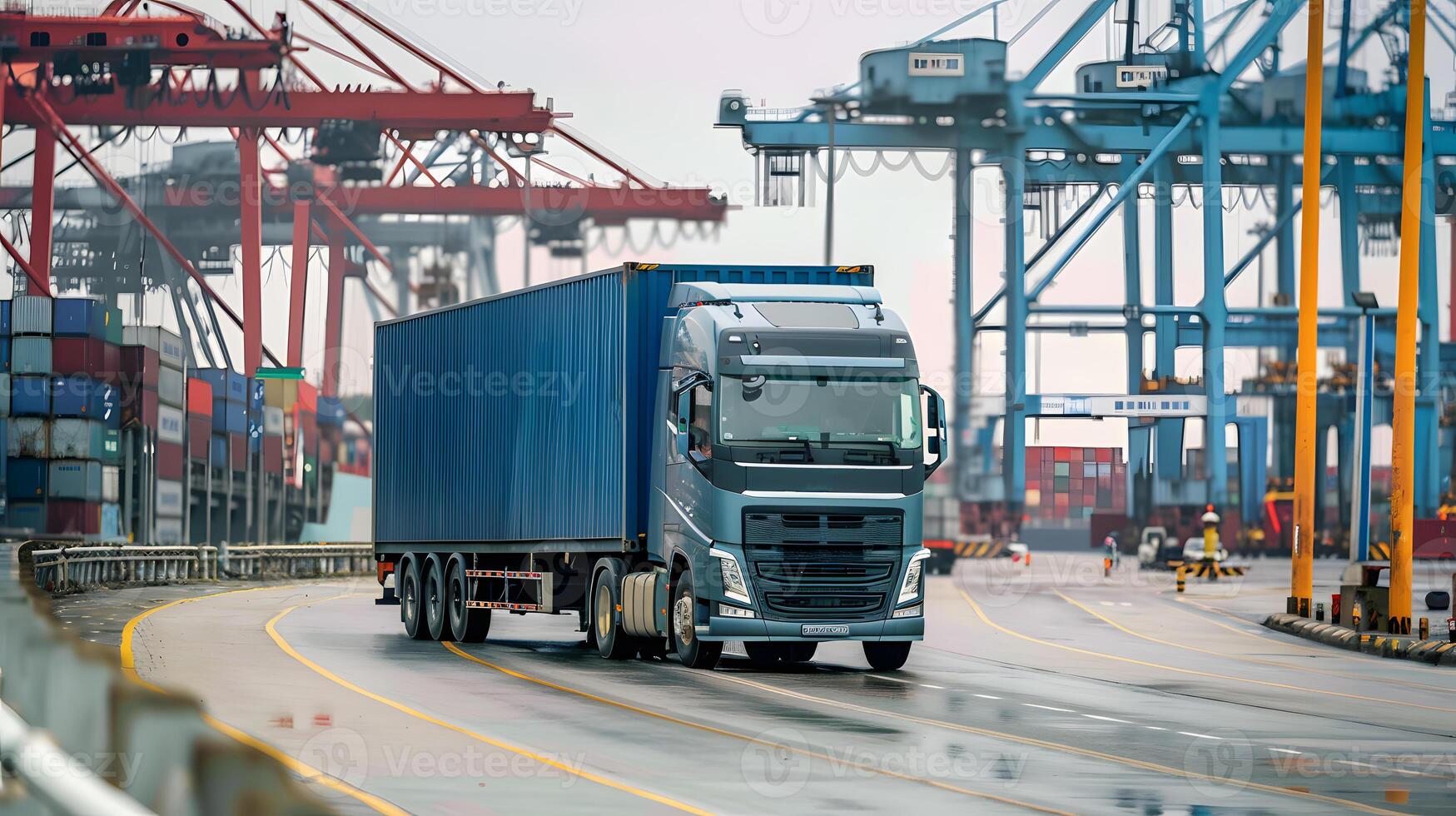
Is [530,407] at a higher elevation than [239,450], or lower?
higher

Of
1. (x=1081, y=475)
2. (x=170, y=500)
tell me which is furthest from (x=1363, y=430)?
(x=170, y=500)

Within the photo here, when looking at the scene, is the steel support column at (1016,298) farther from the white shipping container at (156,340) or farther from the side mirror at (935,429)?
the side mirror at (935,429)

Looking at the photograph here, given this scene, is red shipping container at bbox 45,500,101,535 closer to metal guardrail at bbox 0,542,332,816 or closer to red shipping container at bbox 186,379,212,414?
red shipping container at bbox 186,379,212,414

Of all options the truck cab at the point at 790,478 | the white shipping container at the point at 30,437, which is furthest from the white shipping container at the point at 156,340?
the truck cab at the point at 790,478

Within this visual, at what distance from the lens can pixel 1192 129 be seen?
8050 cm

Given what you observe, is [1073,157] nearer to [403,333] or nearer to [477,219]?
[477,219]

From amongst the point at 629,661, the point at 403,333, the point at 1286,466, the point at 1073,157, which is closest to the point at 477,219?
the point at 1073,157

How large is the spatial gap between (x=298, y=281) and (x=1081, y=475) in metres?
36.2

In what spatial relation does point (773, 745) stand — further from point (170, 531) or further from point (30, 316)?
point (170, 531)

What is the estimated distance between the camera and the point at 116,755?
20.6 ft

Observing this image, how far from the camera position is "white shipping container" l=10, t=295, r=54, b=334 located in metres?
61.3

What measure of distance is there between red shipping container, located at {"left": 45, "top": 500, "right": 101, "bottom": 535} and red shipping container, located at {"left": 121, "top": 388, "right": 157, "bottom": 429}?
3162mm

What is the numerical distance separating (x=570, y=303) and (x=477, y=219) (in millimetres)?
69424

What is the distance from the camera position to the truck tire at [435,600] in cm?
2408
